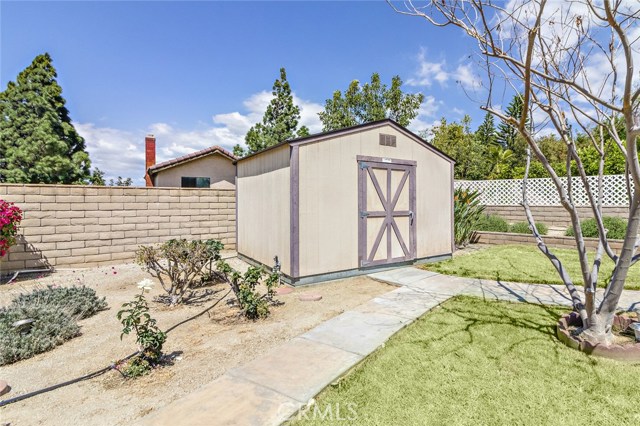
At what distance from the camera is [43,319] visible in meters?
3.52

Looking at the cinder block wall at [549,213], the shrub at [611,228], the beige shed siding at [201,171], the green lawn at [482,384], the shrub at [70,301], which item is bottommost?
the green lawn at [482,384]

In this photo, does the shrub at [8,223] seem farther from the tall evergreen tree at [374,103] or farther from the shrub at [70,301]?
the tall evergreen tree at [374,103]

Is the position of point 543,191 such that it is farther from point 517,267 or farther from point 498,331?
point 498,331

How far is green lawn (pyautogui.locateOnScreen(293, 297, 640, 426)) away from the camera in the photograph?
2.10m

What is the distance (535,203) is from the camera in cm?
1231

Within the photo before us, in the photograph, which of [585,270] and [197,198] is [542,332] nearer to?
[585,270]

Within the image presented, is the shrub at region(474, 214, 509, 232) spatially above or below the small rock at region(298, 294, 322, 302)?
above

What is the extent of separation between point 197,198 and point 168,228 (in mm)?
1053

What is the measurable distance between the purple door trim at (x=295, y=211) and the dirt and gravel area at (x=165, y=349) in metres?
0.47

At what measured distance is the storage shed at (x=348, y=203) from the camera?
5449 millimetres

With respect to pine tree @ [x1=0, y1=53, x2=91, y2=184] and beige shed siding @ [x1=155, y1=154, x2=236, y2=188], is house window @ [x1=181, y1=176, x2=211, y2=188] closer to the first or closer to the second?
beige shed siding @ [x1=155, y1=154, x2=236, y2=188]

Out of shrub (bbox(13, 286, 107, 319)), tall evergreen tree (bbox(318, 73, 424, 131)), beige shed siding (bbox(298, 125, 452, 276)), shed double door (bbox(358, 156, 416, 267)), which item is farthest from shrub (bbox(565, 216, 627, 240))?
shrub (bbox(13, 286, 107, 319))

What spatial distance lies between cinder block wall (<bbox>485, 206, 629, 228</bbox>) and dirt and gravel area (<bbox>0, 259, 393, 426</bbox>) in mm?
9709

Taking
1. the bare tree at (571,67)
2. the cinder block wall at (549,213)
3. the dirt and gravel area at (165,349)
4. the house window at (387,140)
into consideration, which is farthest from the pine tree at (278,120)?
the bare tree at (571,67)
